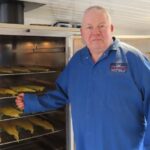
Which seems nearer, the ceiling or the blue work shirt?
the blue work shirt

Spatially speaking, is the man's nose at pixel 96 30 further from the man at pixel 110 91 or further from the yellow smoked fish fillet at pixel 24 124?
the yellow smoked fish fillet at pixel 24 124

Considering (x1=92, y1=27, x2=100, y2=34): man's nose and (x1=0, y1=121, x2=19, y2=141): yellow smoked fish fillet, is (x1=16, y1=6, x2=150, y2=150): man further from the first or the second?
(x1=0, y1=121, x2=19, y2=141): yellow smoked fish fillet

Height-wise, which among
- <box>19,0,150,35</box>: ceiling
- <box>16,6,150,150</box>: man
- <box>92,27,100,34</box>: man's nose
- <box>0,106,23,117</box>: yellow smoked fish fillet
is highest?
<box>19,0,150,35</box>: ceiling

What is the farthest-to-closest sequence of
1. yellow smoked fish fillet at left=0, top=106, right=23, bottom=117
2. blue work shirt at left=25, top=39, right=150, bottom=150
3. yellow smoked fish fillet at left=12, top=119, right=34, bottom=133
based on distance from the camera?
yellow smoked fish fillet at left=12, top=119, right=34, bottom=133, yellow smoked fish fillet at left=0, top=106, right=23, bottom=117, blue work shirt at left=25, top=39, right=150, bottom=150

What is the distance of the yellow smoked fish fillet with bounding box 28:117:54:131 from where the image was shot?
6.25ft

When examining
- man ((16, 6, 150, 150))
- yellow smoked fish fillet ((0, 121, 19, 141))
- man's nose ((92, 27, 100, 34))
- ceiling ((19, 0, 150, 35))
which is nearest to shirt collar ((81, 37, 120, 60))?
man ((16, 6, 150, 150))

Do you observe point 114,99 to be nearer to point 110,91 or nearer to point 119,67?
point 110,91

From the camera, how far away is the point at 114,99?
1459 millimetres

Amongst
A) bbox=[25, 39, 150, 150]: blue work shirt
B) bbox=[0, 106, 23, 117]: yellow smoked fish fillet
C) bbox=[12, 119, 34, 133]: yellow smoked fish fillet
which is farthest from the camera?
bbox=[12, 119, 34, 133]: yellow smoked fish fillet

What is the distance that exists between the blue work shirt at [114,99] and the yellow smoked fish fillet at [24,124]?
423 millimetres

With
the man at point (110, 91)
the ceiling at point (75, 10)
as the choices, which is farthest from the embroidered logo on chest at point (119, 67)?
the ceiling at point (75, 10)

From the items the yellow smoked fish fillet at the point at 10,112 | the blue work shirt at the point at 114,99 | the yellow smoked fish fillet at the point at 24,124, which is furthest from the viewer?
the yellow smoked fish fillet at the point at 24,124

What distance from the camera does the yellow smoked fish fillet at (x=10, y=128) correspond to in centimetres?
176

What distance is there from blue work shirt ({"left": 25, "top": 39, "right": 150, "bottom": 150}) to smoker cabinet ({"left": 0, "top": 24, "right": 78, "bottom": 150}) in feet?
0.95
